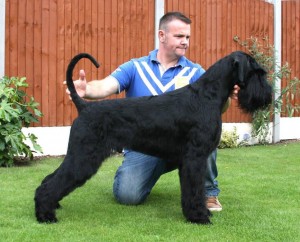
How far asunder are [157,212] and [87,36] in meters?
3.41

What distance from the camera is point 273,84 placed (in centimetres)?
796

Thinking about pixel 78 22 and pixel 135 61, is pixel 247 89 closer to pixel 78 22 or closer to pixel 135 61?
pixel 135 61

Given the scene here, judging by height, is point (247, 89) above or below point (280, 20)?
below

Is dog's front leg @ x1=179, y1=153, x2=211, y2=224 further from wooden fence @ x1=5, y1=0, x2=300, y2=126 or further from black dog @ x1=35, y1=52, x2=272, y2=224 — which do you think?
wooden fence @ x1=5, y1=0, x2=300, y2=126

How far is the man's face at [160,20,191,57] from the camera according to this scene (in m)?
3.90

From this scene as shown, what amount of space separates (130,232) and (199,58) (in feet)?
15.8

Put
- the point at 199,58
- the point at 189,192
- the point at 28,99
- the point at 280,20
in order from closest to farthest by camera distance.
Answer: the point at 189,192 < the point at 28,99 < the point at 199,58 < the point at 280,20

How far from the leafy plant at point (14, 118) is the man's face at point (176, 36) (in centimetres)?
207

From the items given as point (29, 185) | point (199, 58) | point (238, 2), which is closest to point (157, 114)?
point (29, 185)

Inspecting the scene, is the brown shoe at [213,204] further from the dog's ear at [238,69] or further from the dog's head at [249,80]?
the dog's ear at [238,69]

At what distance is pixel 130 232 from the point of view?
3186 mm

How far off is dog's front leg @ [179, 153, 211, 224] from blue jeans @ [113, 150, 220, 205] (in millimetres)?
514

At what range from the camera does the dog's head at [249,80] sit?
11.2 ft

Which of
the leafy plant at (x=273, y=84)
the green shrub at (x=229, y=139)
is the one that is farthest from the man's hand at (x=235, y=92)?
the leafy plant at (x=273, y=84)
